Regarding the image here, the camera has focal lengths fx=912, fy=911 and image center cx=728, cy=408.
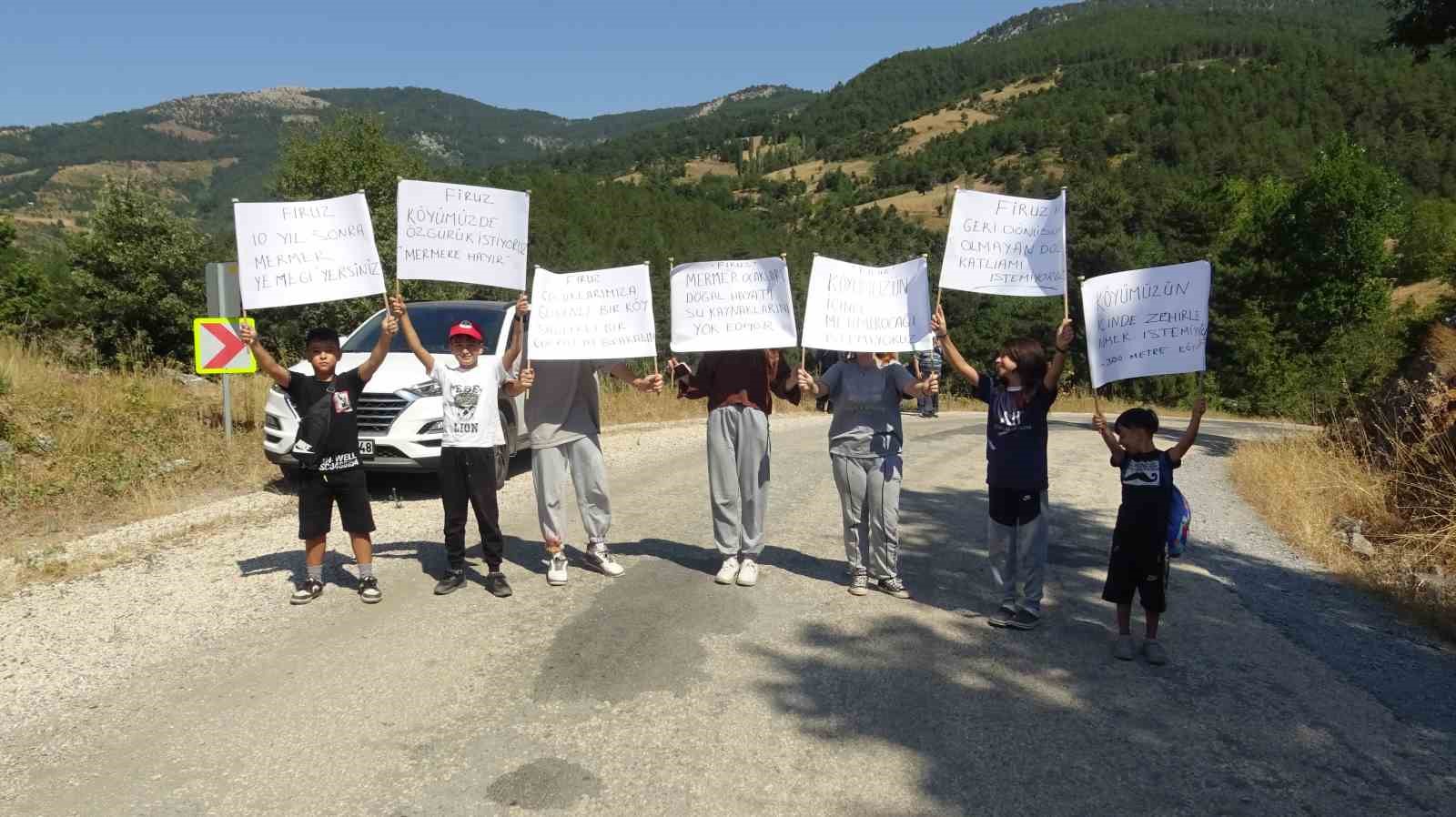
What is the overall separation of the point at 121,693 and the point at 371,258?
305cm

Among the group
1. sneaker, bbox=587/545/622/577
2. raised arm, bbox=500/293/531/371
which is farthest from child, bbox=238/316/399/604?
sneaker, bbox=587/545/622/577

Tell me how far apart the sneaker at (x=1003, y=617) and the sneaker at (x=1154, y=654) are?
30.0 inches

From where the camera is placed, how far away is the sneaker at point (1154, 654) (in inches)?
195

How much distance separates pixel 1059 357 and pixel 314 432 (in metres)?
4.59

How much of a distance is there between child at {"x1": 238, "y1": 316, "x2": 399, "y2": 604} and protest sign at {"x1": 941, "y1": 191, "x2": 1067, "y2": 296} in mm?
3708

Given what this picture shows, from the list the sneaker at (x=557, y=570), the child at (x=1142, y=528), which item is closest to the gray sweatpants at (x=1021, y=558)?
the child at (x=1142, y=528)

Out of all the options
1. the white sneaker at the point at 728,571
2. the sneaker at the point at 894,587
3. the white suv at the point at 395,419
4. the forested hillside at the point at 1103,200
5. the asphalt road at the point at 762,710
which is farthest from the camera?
the forested hillside at the point at 1103,200

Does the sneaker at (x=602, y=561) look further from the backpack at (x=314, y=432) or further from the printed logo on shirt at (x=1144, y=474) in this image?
the printed logo on shirt at (x=1144, y=474)

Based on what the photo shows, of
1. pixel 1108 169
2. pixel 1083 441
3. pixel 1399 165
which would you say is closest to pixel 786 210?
pixel 1108 169

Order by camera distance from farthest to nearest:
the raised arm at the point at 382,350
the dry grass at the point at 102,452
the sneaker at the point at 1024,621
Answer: the dry grass at the point at 102,452 → the raised arm at the point at 382,350 → the sneaker at the point at 1024,621

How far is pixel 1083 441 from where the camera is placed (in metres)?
15.4

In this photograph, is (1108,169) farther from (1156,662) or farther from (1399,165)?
(1156,662)

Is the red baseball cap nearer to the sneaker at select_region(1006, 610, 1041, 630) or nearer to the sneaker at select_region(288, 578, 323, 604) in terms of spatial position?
the sneaker at select_region(288, 578, 323, 604)

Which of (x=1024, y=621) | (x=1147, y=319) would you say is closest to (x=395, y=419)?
(x=1024, y=621)
